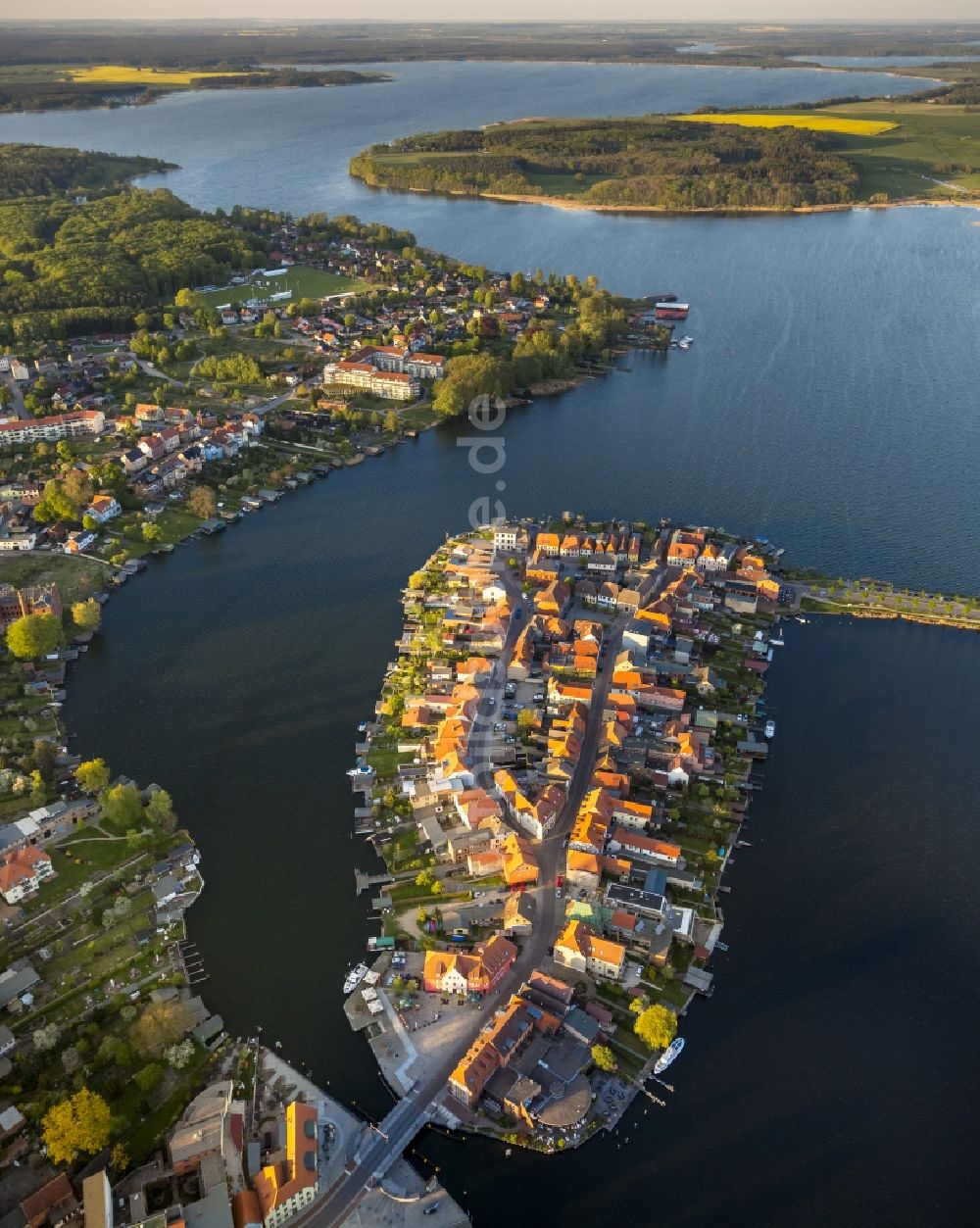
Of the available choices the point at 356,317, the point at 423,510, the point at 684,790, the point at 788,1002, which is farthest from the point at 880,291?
the point at 788,1002

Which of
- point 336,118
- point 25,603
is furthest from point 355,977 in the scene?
point 336,118

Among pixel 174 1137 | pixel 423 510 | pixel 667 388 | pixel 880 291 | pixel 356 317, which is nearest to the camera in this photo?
pixel 174 1137

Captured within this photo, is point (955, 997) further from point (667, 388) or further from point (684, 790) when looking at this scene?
point (667, 388)

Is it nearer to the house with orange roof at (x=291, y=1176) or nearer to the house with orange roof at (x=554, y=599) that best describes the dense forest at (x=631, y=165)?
the house with orange roof at (x=554, y=599)

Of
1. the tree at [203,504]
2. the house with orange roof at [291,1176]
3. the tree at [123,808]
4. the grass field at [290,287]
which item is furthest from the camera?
the grass field at [290,287]

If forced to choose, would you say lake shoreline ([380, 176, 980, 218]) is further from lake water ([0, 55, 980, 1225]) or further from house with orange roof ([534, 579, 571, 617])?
house with orange roof ([534, 579, 571, 617])

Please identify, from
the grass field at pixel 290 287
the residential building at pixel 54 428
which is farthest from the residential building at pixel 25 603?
the grass field at pixel 290 287
